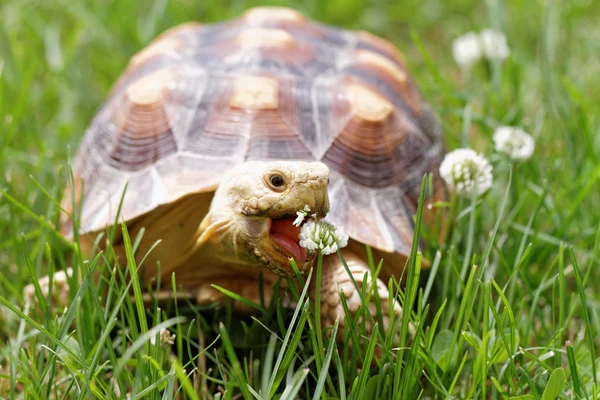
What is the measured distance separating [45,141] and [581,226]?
1910mm

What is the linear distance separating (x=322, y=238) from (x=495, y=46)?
67.6 inches

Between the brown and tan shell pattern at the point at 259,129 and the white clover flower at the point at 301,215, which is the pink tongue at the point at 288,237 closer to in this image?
the white clover flower at the point at 301,215

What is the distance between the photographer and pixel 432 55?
12.1ft

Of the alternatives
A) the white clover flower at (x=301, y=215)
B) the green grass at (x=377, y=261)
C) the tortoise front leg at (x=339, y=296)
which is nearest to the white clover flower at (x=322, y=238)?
the white clover flower at (x=301, y=215)

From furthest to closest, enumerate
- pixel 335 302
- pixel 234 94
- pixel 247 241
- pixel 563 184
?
pixel 563 184 < pixel 234 94 < pixel 335 302 < pixel 247 241

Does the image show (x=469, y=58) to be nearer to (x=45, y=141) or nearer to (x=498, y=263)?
(x=498, y=263)

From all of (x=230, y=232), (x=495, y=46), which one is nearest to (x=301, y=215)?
(x=230, y=232)

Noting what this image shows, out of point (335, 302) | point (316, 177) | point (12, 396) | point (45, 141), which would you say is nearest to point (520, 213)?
point (335, 302)

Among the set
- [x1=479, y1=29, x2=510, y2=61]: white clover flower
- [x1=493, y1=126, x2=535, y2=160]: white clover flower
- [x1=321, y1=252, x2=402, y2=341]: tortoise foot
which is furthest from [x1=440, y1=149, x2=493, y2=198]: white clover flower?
[x1=479, y1=29, x2=510, y2=61]: white clover flower

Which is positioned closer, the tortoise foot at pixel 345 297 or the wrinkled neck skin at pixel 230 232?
the wrinkled neck skin at pixel 230 232

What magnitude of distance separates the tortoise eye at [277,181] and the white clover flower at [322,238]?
0.11m

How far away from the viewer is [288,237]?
1.50 meters

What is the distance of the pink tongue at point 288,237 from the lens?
1.47 meters

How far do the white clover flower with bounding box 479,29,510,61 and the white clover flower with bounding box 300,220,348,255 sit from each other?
163cm
